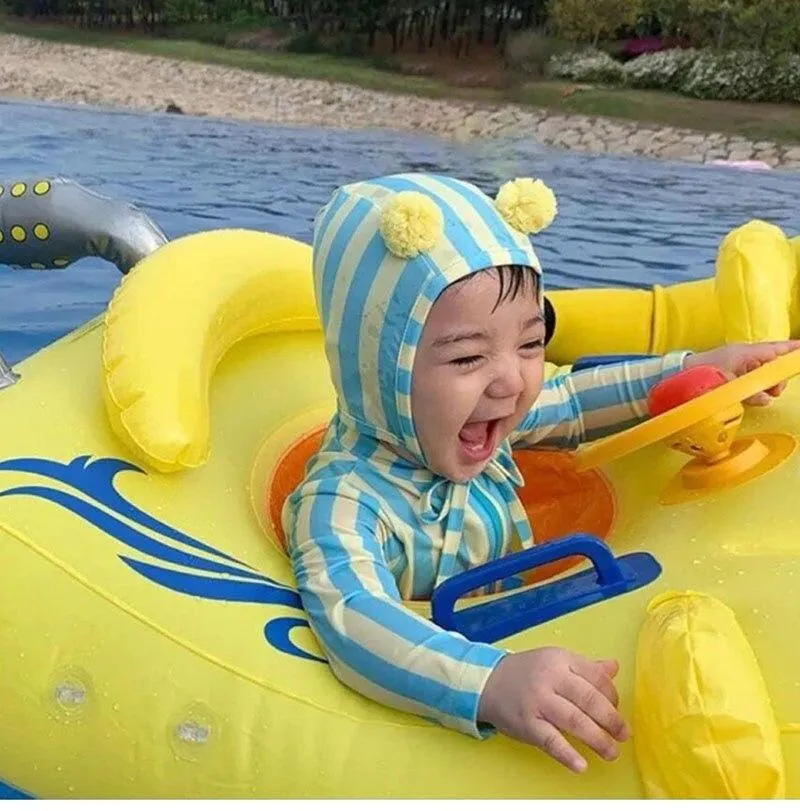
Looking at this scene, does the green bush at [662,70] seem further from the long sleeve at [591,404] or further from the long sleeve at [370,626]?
the long sleeve at [370,626]

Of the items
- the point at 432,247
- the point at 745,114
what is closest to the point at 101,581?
the point at 432,247

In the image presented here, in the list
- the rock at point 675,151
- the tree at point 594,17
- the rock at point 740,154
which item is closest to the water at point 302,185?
the rock at point 675,151

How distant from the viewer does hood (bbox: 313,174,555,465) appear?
121 centimetres

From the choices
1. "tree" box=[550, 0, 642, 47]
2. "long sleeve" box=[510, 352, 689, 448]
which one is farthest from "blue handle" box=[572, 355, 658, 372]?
"tree" box=[550, 0, 642, 47]

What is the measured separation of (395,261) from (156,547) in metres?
0.37

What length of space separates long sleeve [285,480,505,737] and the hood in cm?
10

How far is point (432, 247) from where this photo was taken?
3.99ft

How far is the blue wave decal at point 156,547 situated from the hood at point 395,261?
20 centimetres

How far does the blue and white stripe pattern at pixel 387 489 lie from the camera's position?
3.68ft

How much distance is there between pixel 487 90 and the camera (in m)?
8.84

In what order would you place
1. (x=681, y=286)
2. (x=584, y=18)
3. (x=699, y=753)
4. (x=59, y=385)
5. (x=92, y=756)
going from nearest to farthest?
(x=699, y=753) → (x=92, y=756) → (x=59, y=385) → (x=681, y=286) → (x=584, y=18)

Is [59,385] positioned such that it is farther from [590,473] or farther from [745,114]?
[745,114]

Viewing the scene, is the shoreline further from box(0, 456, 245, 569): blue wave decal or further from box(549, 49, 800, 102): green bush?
box(0, 456, 245, 569): blue wave decal

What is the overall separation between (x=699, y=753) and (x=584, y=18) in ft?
27.9
